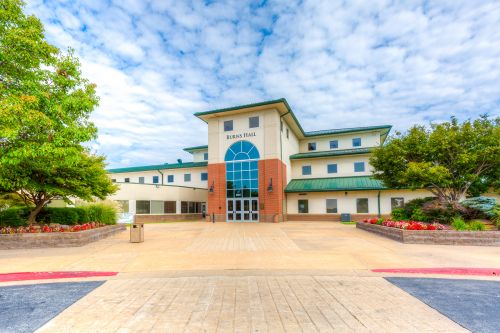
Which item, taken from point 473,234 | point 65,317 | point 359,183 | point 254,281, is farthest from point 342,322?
point 359,183

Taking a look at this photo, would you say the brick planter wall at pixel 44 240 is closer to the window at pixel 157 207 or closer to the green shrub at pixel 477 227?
the window at pixel 157 207

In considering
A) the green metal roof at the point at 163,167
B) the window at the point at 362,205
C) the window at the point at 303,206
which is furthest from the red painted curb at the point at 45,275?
the green metal roof at the point at 163,167

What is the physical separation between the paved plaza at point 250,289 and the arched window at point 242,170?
1767 centimetres

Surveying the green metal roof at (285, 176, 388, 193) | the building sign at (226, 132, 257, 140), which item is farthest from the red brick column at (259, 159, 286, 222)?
the building sign at (226, 132, 257, 140)

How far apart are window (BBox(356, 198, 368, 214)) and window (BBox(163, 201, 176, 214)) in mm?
20896

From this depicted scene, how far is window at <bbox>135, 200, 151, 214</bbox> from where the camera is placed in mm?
30406

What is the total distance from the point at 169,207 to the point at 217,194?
21.5 feet

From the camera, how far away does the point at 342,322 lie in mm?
4602

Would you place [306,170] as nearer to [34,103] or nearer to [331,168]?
[331,168]

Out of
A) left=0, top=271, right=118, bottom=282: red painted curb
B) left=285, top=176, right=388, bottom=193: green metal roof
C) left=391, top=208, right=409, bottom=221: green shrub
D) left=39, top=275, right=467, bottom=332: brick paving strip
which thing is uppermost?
left=285, top=176, right=388, bottom=193: green metal roof

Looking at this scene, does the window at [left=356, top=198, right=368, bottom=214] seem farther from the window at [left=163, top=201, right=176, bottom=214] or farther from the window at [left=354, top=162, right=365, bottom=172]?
the window at [left=163, top=201, right=176, bottom=214]

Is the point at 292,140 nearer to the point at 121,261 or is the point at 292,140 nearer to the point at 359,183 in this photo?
the point at 359,183

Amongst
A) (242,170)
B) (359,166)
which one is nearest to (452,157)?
(359,166)

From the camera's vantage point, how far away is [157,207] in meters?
31.5
